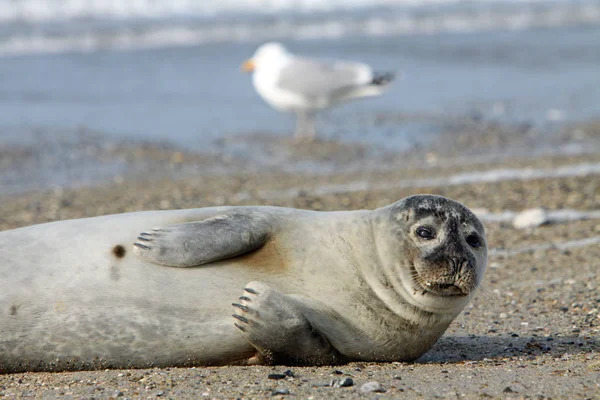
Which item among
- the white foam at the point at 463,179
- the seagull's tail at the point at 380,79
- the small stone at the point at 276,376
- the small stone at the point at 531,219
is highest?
the seagull's tail at the point at 380,79

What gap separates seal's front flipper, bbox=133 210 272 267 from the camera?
3697mm

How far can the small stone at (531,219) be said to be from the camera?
22.0ft

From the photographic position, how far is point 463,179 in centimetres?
838

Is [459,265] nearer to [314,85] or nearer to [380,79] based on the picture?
[314,85]

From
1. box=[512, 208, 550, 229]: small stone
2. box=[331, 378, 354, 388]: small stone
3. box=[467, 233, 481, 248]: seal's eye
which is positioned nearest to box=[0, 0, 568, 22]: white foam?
box=[512, 208, 550, 229]: small stone

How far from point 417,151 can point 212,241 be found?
22.7 feet

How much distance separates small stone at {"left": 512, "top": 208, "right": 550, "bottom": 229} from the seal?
296 centimetres

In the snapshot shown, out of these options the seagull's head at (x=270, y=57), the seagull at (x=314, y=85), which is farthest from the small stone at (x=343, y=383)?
the seagull's head at (x=270, y=57)

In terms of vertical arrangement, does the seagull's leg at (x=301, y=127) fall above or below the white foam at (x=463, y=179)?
below

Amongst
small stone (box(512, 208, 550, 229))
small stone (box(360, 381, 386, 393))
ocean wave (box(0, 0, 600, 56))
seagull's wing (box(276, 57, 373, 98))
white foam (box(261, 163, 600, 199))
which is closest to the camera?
small stone (box(360, 381, 386, 393))

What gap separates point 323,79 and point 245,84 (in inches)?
123

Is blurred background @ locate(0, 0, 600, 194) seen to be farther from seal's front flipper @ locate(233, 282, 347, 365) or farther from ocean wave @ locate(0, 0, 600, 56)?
seal's front flipper @ locate(233, 282, 347, 365)

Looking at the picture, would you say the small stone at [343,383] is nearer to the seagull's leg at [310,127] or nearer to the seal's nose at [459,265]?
the seal's nose at [459,265]

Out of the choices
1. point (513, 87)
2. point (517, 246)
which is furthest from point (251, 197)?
point (513, 87)
